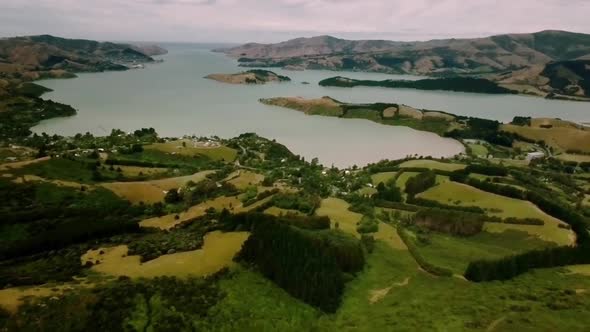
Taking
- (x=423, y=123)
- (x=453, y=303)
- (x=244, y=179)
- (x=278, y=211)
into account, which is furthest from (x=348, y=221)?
(x=423, y=123)

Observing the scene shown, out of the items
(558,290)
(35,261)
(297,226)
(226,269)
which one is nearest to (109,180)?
(35,261)

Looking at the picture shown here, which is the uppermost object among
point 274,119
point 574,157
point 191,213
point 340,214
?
point 340,214

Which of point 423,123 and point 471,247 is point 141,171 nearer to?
point 471,247

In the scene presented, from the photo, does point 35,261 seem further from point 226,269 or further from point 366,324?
point 366,324

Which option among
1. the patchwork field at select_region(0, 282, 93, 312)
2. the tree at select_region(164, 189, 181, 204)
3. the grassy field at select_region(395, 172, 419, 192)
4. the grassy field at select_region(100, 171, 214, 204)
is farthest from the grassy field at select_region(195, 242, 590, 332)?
the grassy field at select_region(395, 172, 419, 192)

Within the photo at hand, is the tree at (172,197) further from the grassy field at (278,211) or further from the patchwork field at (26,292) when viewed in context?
the patchwork field at (26,292)

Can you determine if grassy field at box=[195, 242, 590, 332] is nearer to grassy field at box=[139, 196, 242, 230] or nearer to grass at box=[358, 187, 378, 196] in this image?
grassy field at box=[139, 196, 242, 230]
